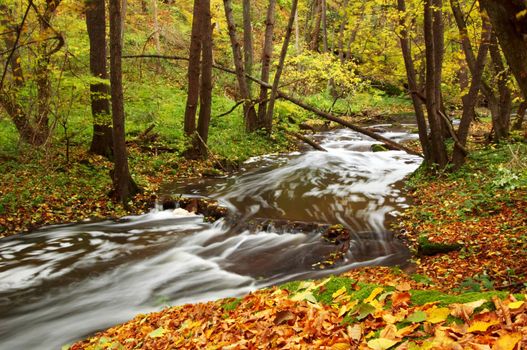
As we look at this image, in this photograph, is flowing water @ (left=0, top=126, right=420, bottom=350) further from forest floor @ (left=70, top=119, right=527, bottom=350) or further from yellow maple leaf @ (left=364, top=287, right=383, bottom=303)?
yellow maple leaf @ (left=364, top=287, right=383, bottom=303)

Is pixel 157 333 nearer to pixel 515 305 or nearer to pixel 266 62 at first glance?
pixel 515 305

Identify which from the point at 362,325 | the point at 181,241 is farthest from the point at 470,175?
the point at 362,325

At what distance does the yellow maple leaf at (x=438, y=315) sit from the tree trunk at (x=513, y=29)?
6.56 ft

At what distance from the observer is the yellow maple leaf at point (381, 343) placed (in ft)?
8.14

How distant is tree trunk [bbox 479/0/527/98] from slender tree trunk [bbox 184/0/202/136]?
10.7 m

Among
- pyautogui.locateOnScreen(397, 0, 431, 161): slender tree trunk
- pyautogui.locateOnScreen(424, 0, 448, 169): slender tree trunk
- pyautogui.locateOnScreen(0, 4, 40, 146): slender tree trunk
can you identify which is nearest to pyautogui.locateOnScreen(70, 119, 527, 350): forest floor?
pyautogui.locateOnScreen(424, 0, 448, 169): slender tree trunk

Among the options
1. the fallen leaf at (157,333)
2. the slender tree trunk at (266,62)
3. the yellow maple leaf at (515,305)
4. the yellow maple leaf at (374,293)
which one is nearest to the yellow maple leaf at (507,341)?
the yellow maple leaf at (515,305)

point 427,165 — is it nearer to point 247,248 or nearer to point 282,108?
point 247,248

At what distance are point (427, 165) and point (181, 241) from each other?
22.8 ft

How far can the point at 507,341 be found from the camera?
7.11 ft

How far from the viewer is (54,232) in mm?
8859

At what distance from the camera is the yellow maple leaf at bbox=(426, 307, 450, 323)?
2.60 metres

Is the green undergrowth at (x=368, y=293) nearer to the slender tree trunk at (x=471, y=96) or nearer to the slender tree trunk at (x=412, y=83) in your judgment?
the slender tree trunk at (x=471, y=96)

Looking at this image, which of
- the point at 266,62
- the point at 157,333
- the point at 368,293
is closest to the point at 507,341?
the point at 368,293
